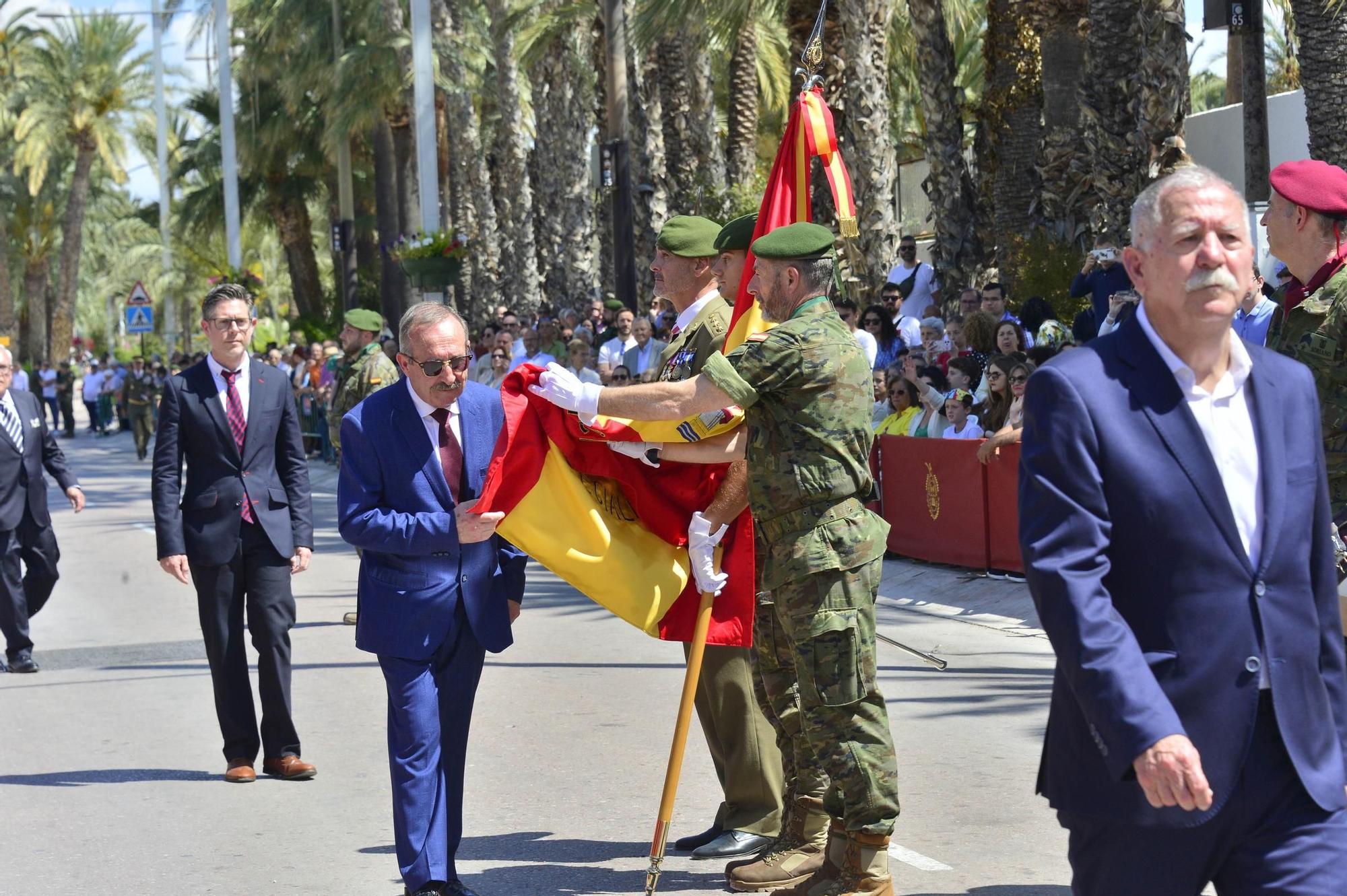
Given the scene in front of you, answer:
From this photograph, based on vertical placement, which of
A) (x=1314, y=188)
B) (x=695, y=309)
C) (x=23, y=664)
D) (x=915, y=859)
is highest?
(x=1314, y=188)

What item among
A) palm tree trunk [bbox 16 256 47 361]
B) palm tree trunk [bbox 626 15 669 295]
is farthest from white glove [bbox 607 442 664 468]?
palm tree trunk [bbox 16 256 47 361]

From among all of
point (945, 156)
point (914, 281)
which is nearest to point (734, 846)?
point (914, 281)

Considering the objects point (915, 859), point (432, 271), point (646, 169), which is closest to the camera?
point (915, 859)

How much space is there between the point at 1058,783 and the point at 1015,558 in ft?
26.9

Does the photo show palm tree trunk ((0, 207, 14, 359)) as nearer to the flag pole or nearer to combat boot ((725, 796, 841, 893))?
combat boot ((725, 796, 841, 893))

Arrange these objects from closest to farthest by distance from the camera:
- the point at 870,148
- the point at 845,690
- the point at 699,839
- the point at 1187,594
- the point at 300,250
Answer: the point at 1187,594 → the point at 845,690 → the point at 699,839 → the point at 870,148 → the point at 300,250

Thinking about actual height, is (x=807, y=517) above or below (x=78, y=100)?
below

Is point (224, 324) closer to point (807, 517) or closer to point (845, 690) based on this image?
point (807, 517)

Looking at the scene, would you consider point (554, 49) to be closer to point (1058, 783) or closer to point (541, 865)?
point (541, 865)

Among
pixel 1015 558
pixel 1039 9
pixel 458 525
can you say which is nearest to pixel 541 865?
pixel 458 525

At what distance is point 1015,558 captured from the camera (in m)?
11.4

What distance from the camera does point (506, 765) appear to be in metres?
7.55

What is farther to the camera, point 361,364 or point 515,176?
point 515,176

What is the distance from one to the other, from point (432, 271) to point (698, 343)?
1691cm
